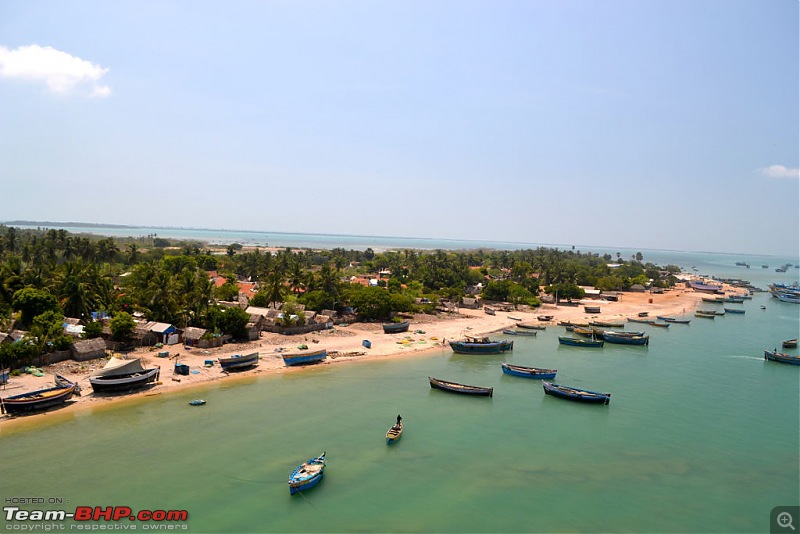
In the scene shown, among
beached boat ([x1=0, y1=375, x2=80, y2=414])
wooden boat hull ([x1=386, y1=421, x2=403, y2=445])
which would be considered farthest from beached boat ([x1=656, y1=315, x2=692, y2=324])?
beached boat ([x1=0, y1=375, x2=80, y2=414])

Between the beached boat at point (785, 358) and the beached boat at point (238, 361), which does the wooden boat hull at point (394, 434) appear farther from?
the beached boat at point (785, 358)

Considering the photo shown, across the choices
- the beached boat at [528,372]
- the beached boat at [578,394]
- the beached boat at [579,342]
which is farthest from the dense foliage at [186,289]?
the beached boat at [578,394]

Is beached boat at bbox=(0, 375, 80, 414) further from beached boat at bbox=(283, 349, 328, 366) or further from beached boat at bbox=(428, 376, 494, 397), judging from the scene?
beached boat at bbox=(428, 376, 494, 397)

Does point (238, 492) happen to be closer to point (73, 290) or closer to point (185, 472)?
point (185, 472)

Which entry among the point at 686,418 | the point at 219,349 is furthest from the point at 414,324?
the point at 686,418

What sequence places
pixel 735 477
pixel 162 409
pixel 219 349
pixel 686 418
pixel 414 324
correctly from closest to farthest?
pixel 735 477 → pixel 162 409 → pixel 686 418 → pixel 219 349 → pixel 414 324

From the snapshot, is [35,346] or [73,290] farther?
[73,290]

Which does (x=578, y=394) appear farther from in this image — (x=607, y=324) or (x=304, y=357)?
(x=607, y=324)
